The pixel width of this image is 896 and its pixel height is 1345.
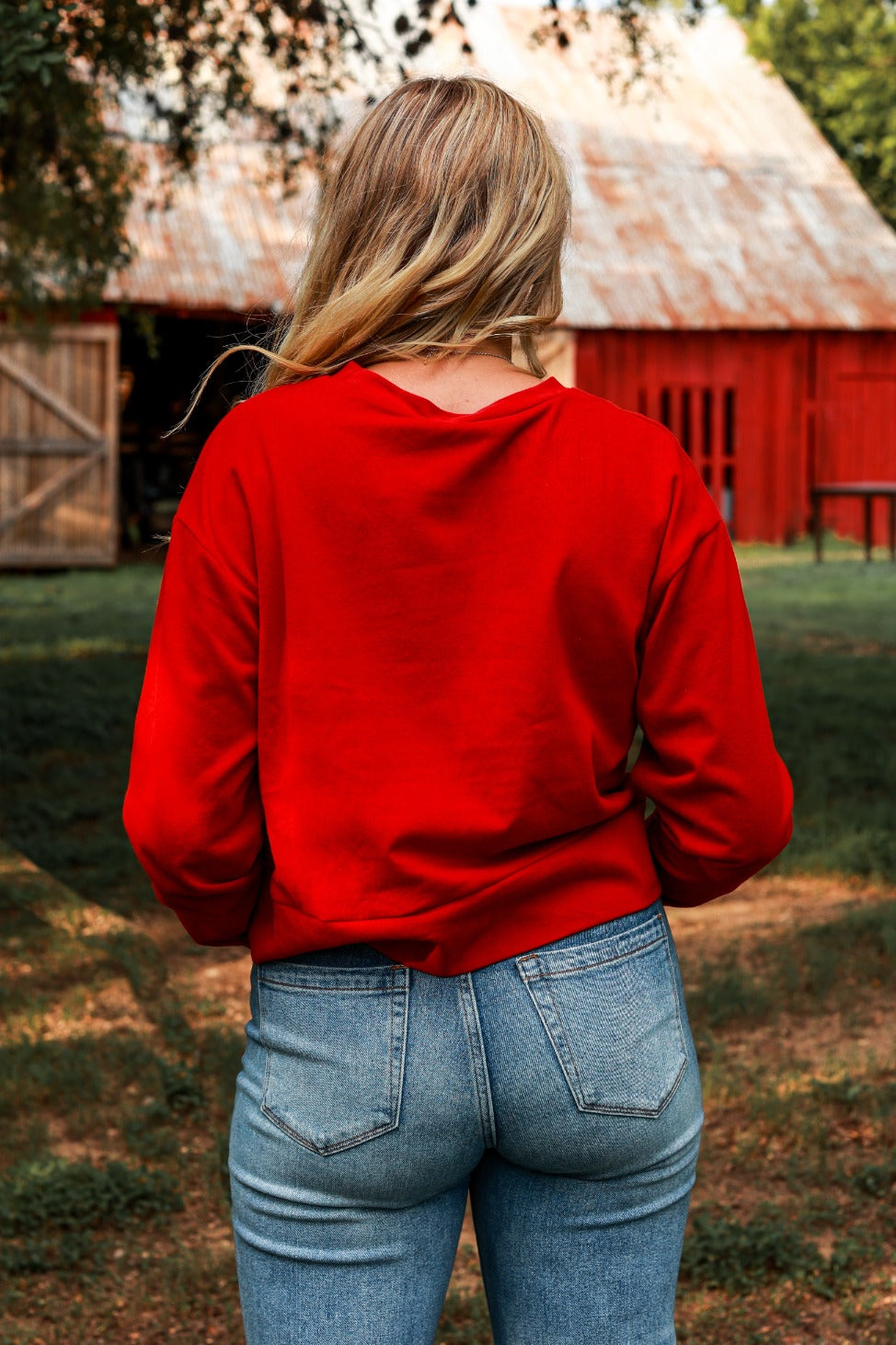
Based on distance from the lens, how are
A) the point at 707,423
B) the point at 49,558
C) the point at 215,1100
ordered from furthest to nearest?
the point at 707,423 → the point at 49,558 → the point at 215,1100

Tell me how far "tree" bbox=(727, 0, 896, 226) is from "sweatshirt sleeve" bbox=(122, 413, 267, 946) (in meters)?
30.1

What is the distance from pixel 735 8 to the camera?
106 ft

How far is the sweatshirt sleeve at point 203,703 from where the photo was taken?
1.38 meters

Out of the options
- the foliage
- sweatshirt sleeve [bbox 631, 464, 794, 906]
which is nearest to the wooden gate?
the foliage

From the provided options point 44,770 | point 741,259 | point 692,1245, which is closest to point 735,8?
point 741,259

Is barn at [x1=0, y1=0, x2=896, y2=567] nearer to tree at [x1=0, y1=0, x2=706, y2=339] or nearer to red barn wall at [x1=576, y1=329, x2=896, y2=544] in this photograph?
red barn wall at [x1=576, y1=329, x2=896, y2=544]

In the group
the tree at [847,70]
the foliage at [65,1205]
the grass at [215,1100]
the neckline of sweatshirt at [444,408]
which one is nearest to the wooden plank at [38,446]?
the grass at [215,1100]

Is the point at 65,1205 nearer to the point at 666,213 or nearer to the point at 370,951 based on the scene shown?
the point at 370,951

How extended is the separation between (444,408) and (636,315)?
1766 centimetres

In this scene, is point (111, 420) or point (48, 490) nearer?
point (48, 490)

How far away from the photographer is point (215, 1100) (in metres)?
3.79

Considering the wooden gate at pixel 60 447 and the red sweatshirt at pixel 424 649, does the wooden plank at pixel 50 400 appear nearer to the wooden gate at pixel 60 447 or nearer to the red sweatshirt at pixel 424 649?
the wooden gate at pixel 60 447

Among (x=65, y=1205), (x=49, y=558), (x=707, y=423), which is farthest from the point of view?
(x=707, y=423)


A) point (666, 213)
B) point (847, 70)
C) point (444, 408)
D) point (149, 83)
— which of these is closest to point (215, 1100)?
point (444, 408)
